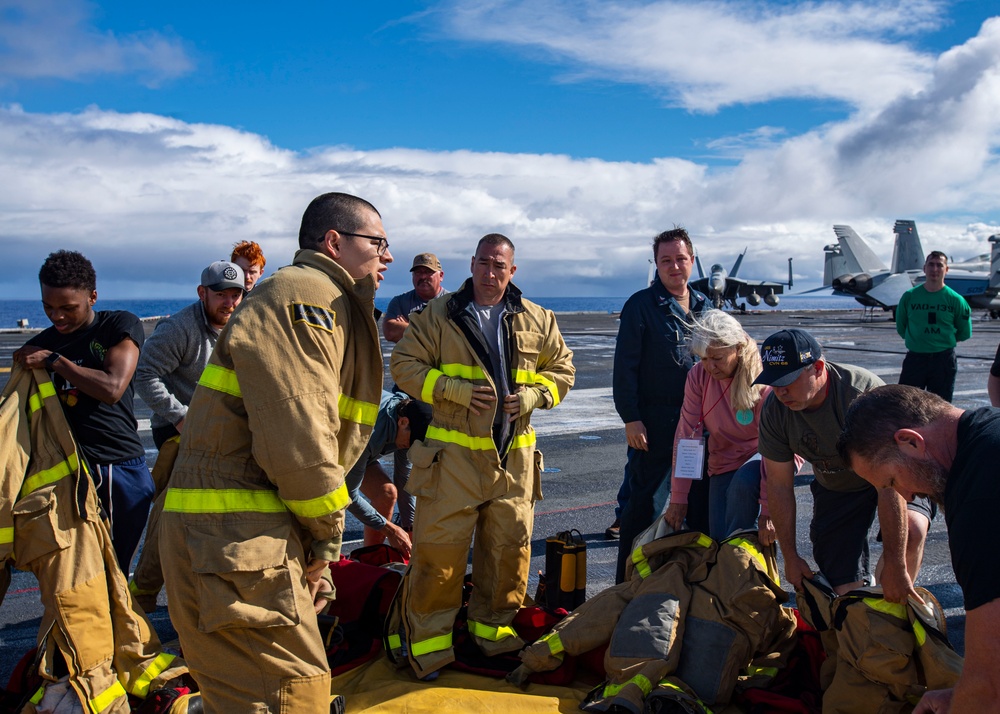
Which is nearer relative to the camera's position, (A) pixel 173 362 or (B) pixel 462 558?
(B) pixel 462 558

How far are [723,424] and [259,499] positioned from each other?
9.00 ft

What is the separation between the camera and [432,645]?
382cm

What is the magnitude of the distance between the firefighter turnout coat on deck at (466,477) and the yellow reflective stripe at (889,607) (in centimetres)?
164

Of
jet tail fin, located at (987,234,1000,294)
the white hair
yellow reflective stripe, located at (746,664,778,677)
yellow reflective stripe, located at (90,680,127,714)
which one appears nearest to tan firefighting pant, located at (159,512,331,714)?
yellow reflective stripe, located at (90,680,127,714)

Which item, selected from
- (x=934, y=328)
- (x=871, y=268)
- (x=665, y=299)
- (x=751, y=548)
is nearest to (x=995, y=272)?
(x=871, y=268)

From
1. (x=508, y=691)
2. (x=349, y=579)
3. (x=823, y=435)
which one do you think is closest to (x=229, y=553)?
(x=508, y=691)

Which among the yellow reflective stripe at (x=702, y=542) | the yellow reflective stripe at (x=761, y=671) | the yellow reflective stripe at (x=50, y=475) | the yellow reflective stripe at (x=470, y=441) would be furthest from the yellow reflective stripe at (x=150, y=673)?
the yellow reflective stripe at (x=761, y=671)

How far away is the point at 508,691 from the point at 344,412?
1.71 metres

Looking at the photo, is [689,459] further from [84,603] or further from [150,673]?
[84,603]

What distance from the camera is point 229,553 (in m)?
2.40

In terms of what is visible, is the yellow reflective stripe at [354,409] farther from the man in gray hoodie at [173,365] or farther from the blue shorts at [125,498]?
the man in gray hoodie at [173,365]

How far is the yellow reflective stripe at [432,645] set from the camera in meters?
3.79

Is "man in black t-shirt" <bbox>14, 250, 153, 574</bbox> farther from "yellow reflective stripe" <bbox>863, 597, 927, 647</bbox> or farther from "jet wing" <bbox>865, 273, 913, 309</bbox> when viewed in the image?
"jet wing" <bbox>865, 273, 913, 309</bbox>

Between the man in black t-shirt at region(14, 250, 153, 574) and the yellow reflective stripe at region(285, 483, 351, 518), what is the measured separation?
157 cm
